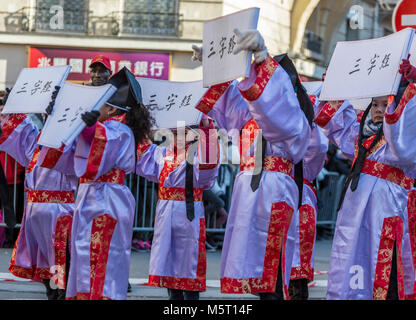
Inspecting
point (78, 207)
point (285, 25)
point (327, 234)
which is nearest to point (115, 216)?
point (78, 207)

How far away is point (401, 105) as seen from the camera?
5176 mm

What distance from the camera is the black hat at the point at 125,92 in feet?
17.8

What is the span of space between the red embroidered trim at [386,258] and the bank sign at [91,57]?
1252 centimetres

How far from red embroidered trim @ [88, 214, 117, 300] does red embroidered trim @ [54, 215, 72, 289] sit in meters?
1.10

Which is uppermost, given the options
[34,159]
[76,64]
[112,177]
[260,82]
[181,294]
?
[260,82]

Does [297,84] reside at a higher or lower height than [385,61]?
lower

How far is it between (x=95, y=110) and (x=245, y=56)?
0.94 m

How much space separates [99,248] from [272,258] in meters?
1.08

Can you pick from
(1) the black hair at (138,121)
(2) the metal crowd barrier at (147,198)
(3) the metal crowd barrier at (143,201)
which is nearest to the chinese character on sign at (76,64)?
(2) the metal crowd barrier at (147,198)

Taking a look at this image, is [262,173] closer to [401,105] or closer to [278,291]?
[278,291]

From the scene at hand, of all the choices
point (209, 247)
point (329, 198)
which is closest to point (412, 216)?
point (209, 247)

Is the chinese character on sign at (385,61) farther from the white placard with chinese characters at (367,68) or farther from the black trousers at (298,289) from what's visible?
the black trousers at (298,289)

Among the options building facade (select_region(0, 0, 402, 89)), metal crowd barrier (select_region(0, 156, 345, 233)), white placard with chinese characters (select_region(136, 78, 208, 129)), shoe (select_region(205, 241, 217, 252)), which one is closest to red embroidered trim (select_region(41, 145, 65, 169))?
white placard with chinese characters (select_region(136, 78, 208, 129))
